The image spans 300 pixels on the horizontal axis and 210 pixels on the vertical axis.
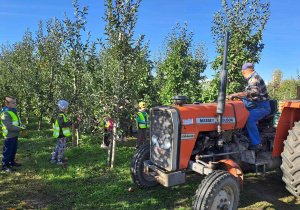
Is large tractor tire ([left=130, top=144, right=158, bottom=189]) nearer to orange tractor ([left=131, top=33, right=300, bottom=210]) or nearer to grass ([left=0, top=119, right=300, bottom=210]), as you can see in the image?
orange tractor ([left=131, top=33, right=300, bottom=210])

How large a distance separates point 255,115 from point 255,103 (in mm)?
240

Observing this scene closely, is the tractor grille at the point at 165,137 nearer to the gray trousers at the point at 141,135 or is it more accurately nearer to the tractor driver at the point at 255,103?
the tractor driver at the point at 255,103

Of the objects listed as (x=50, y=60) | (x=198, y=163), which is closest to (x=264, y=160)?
(x=198, y=163)

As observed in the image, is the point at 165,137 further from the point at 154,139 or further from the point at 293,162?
the point at 293,162

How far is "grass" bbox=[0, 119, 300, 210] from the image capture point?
3.89m

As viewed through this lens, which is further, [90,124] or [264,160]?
[90,124]

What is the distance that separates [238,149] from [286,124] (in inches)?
44.9

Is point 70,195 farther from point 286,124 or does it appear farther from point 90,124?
point 286,124

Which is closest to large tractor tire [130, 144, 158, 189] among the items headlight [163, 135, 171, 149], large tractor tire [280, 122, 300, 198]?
headlight [163, 135, 171, 149]

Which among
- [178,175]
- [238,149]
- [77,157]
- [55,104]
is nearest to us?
[178,175]

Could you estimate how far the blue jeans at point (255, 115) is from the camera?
165 inches

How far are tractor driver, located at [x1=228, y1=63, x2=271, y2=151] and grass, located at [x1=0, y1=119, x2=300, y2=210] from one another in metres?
1.06

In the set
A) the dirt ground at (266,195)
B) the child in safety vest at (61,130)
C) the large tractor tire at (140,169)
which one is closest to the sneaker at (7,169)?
the child in safety vest at (61,130)

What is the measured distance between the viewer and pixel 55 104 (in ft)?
26.2
